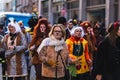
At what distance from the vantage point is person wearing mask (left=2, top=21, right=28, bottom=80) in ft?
32.3

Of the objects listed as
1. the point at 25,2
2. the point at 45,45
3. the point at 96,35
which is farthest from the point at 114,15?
the point at 25,2

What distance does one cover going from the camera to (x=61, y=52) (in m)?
8.42

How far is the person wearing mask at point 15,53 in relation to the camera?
985 cm

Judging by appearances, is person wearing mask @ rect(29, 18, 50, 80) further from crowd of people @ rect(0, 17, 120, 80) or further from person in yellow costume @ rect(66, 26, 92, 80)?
person in yellow costume @ rect(66, 26, 92, 80)

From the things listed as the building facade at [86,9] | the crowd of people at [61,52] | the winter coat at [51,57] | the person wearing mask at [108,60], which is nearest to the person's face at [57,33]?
the crowd of people at [61,52]

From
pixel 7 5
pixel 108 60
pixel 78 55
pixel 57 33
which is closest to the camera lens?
pixel 108 60

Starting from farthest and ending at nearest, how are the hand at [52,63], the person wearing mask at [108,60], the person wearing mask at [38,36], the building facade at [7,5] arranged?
the building facade at [7,5]
the person wearing mask at [38,36]
the hand at [52,63]
the person wearing mask at [108,60]

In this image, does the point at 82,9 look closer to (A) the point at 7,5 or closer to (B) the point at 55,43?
(B) the point at 55,43

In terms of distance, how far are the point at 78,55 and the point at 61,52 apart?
1427 millimetres

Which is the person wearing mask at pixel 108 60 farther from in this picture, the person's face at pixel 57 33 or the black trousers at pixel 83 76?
the black trousers at pixel 83 76

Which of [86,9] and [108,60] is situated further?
[86,9]

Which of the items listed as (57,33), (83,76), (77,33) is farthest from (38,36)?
(57,33)

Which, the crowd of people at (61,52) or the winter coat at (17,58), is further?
the winter coat at (17,58)

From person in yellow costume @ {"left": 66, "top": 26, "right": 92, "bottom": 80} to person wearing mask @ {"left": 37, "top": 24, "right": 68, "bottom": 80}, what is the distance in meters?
1.21
